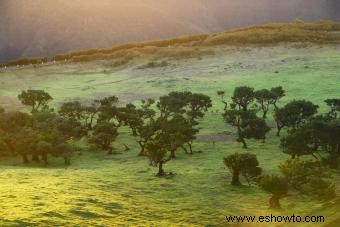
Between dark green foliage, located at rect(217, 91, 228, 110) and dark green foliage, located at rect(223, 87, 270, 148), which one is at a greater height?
dark green foliage, located at rect(217, 91, 228, 110)

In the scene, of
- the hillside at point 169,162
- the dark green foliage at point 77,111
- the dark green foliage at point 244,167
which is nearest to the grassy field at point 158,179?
the hillside at point 169,162

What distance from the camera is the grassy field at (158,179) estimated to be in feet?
100

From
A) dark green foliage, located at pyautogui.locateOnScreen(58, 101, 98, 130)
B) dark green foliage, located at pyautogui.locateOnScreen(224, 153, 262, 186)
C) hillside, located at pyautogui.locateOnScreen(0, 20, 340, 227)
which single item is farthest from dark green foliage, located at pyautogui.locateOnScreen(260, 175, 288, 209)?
dark green foliage, located at pyautogui.locateOnScreen(58, 101, 98, 130)

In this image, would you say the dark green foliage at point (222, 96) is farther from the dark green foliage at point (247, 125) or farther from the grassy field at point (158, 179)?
the dark green foliage at point (247, 125)

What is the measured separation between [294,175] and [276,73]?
193ft

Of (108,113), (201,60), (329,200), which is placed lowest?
(329,200)

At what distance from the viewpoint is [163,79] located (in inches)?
3713

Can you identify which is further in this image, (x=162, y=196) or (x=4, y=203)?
(x=162, y=196)

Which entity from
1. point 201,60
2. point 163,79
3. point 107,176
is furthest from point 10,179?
point 201,60

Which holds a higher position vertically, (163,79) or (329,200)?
(163,79)

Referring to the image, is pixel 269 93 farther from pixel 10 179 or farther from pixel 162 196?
pixel 10 179

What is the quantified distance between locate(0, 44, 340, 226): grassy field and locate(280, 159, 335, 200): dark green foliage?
785mm

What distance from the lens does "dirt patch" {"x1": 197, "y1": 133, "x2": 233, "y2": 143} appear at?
5581cm

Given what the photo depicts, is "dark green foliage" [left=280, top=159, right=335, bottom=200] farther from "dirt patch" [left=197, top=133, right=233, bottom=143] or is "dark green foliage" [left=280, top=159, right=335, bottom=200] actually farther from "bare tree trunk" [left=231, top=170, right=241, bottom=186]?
"dirt patch" [left=197, top=133, right=233, bottom=143]
